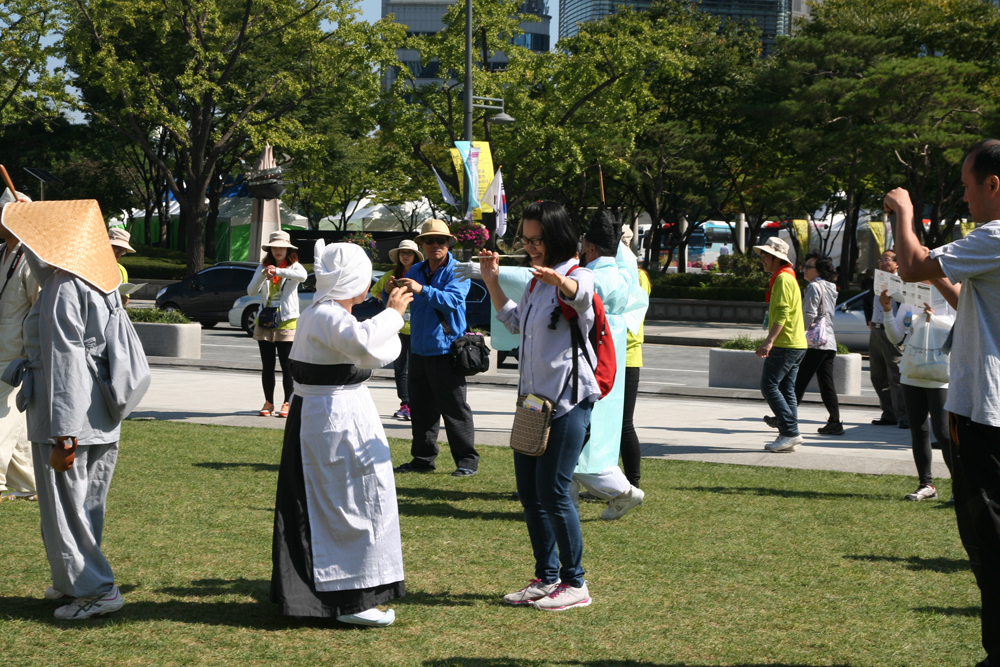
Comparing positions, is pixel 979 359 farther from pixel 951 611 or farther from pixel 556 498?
pixel 556 498

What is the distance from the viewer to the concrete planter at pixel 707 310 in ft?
101

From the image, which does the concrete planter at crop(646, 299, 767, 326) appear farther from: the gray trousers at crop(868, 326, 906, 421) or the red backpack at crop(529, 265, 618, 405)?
the red backpack at crop(529, 265, 618, 405)

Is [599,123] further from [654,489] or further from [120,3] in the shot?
[654,489]

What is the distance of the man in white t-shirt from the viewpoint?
362 centimetres

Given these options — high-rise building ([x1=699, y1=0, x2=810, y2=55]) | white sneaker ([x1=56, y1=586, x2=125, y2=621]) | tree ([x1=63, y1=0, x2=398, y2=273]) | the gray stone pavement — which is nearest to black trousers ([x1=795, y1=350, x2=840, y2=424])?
the gray stone pavement

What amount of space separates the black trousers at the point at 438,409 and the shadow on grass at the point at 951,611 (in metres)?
3.92

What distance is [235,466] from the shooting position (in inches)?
325

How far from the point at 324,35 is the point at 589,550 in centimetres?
2873

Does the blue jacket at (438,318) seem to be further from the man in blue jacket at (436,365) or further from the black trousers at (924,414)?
the black trousers at (924,414)

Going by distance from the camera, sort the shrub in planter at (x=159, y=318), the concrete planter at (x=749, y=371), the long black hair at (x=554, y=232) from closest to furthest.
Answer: the long black hair at (x=554, y=232)
the concrete planter at (x=749, y=371)
the shrub in planter at (x=159, y=318)

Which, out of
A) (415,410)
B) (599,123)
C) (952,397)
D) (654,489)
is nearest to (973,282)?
(952,397)

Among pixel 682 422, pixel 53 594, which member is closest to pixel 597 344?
pixel 53 594

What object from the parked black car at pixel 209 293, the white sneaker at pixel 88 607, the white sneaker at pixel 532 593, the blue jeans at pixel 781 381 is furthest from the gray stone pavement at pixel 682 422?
the parked black car at pixel 209 293

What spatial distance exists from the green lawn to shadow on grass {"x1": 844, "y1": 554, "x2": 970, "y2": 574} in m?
0.01
